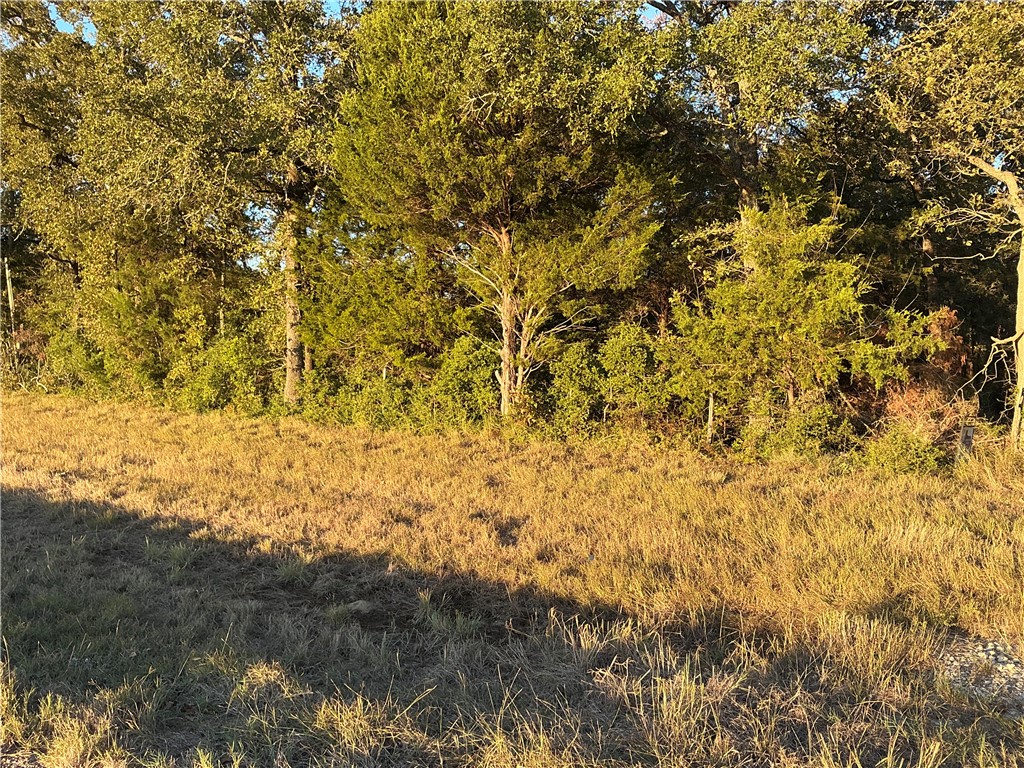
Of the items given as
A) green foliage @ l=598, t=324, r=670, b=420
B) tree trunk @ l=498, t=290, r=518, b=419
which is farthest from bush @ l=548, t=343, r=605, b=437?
tree trunk @ l=498, t=290, r=518, b=419

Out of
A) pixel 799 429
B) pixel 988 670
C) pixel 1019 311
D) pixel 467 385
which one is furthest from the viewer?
pixel 467 385

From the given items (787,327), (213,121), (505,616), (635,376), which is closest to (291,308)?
(213,121)

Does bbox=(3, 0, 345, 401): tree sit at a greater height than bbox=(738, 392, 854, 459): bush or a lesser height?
greater

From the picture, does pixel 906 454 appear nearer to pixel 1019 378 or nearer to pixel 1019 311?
pixel 1019 378

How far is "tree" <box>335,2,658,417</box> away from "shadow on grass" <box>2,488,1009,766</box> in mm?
7437

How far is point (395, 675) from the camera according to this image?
3795 mm

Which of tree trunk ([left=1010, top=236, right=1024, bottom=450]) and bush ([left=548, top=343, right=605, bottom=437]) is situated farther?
bush ([left=548, top=343, right=605, bottom=437])

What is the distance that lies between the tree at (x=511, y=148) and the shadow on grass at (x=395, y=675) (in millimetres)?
7437

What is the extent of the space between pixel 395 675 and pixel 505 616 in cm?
121

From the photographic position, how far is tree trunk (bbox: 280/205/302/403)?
48.3 ft

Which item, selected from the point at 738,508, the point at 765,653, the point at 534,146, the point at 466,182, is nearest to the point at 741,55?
the point at 534,146

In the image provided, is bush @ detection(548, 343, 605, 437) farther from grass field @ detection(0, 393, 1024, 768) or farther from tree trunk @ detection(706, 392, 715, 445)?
grass field @ detection(0, 393, 1024, 768)

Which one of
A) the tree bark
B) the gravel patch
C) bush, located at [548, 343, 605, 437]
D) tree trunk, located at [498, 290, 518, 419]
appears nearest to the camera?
the gravel patch

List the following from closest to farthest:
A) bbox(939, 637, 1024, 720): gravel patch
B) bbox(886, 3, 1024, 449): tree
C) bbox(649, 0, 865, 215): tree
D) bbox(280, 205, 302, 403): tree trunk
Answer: bbox(939, 637, 1024, 720): gravel patch < bbox(886, 3, 1024, 449): tree < bbox(649, 0, 865, 215): tree < bbox(280, 205, 302, 403): tree trunk
